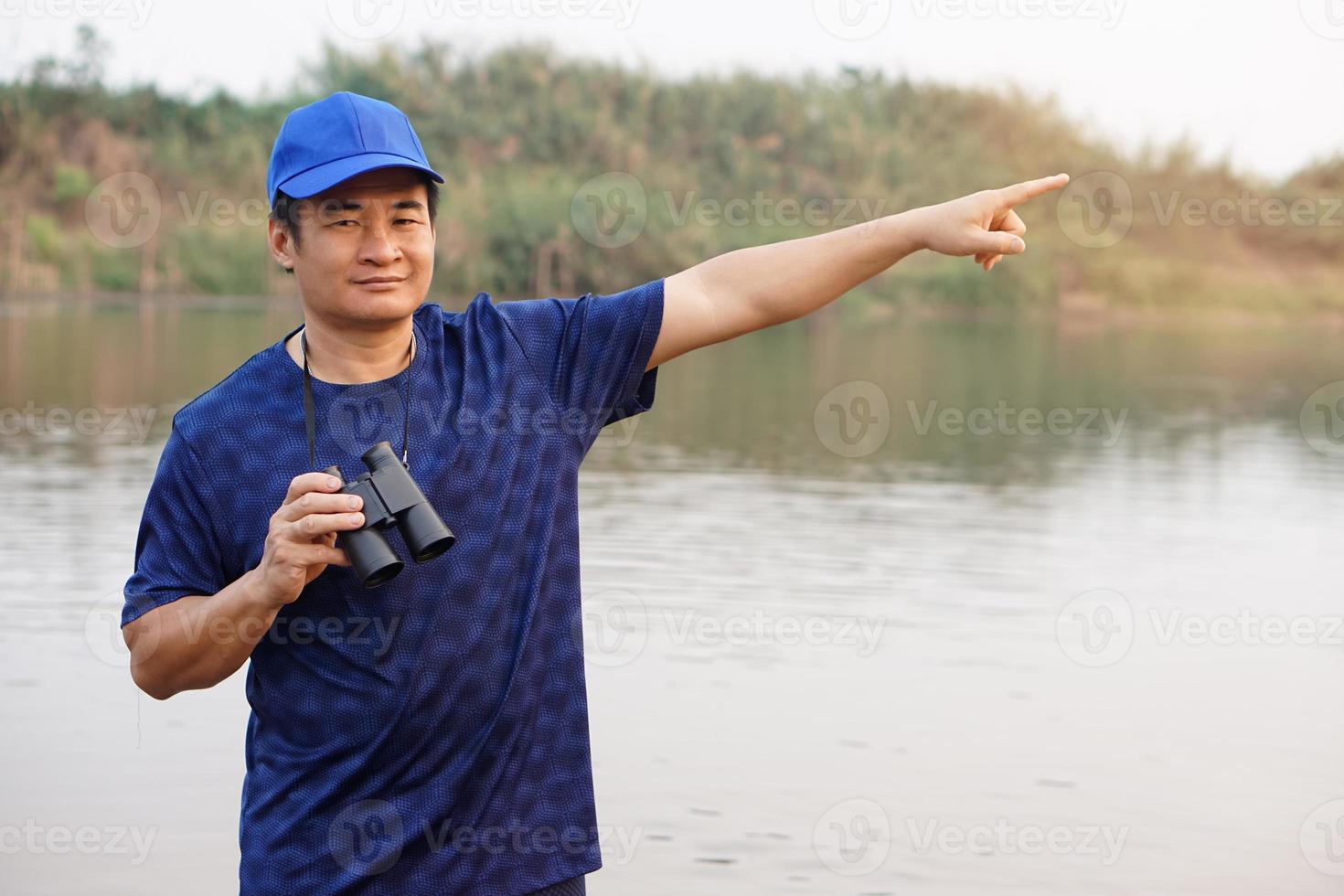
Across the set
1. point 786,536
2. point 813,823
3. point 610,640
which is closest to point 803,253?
point 813,823

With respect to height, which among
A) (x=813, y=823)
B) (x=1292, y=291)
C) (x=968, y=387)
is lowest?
(x=813, y=823)

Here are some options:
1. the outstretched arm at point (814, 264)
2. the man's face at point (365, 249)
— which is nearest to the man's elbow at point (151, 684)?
the man's face at point (365, 249)

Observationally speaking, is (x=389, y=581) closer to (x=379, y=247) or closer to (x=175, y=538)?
(x=175, y=538)

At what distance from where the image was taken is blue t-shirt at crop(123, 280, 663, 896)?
1870mm

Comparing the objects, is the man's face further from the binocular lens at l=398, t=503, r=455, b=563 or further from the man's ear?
the binocular lens at l=398, t=503, r=455, b=563

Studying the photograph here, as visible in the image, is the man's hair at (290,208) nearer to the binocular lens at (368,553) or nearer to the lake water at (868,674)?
the binocular lens at (368,553)

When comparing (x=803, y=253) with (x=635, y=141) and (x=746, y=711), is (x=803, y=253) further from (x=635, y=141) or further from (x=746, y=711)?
(x=635, y=141)

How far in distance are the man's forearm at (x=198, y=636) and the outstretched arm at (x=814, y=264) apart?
1.92ft

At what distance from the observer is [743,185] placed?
60344 millimetres

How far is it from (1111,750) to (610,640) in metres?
2.26

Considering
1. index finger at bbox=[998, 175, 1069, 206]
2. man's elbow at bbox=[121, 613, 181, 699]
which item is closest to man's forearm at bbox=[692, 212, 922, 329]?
index finger at bbox=[998, 175, 1069, 206]

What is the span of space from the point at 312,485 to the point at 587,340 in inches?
17.0

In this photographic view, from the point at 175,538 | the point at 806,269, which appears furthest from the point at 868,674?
the point at 175,538

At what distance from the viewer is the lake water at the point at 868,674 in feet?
16.5
